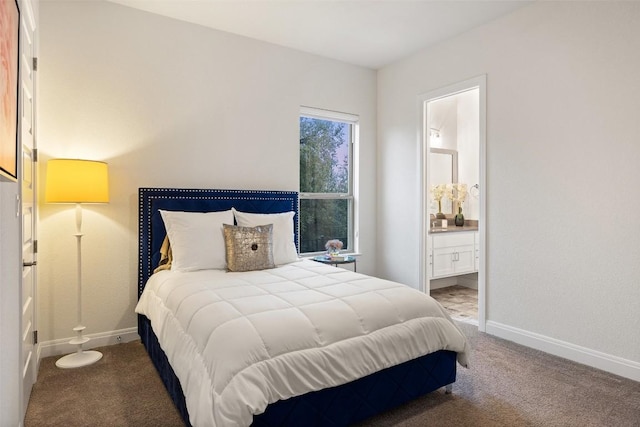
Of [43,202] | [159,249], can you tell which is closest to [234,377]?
[159,249]

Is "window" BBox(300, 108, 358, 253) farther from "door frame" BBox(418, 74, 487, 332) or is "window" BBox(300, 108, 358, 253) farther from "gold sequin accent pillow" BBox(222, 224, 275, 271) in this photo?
"gold sequin accent pillow" BBox(222, 224, 275, 271)

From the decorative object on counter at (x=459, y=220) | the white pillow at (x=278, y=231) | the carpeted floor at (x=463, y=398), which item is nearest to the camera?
the carpeted floor at (x=463, y=398)

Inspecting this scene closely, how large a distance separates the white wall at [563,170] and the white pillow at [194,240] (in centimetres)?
244

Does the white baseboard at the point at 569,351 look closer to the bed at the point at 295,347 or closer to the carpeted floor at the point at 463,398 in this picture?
the carpeted floor at the point at 463,398

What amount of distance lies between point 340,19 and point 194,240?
7.78ft

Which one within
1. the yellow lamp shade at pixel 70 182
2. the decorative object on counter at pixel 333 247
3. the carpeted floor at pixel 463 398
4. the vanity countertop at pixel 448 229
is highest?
the yellow lamp shade at pixel 70 182

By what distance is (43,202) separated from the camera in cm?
287

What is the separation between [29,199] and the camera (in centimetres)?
239

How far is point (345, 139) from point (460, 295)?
2542 mm

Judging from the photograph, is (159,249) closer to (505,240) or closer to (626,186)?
(505,240)

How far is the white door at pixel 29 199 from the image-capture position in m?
2.19

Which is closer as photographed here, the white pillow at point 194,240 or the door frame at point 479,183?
the white pillow at point 194,240

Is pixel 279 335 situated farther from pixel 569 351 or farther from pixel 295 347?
pixel 569 351

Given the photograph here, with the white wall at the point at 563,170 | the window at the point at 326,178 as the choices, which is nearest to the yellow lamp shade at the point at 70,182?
the window at the point at 326,178
